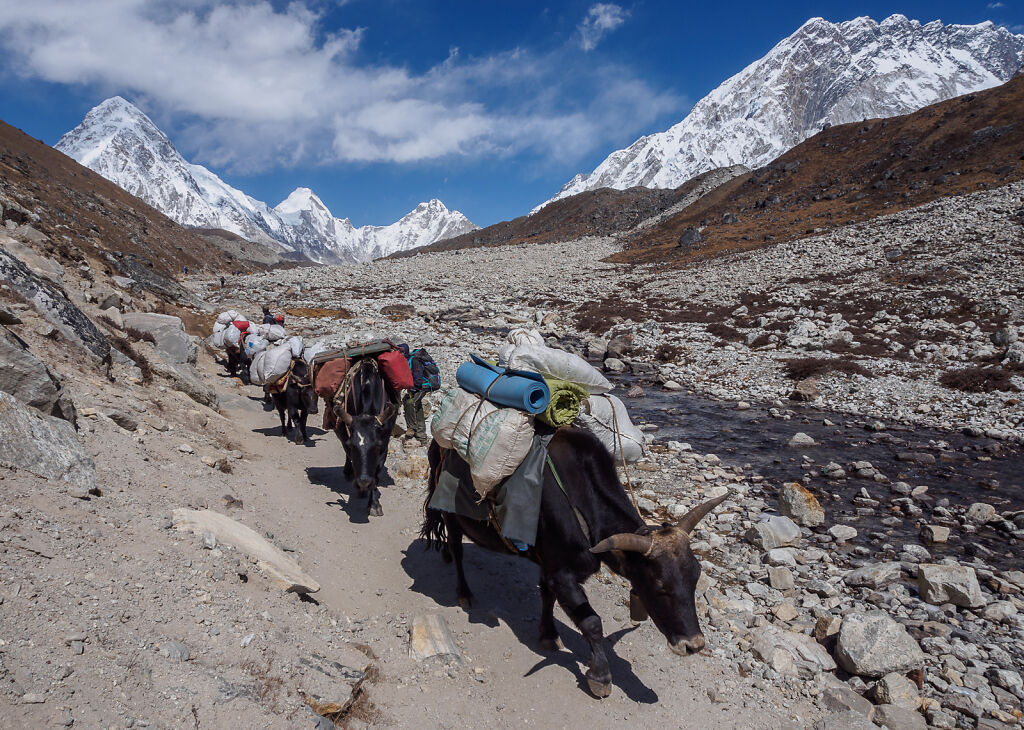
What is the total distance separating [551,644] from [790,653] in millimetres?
1866

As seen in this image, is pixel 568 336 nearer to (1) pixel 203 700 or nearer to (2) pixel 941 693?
(2) pixel 941 693

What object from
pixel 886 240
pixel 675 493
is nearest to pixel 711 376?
pixel 675 493

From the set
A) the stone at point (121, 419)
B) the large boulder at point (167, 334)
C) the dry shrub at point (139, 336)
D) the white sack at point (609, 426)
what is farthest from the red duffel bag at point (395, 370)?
the dry shrub at point (139, 336)

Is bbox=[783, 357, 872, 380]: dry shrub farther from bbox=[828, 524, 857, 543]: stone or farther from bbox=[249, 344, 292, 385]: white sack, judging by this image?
bbox=[249, 344, 292, 385]: white sack

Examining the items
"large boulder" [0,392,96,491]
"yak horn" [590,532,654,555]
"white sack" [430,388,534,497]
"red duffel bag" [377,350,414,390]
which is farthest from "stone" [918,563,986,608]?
"large boulder" [0,392,96,491]

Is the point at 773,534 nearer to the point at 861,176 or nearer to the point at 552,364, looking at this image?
the point at 552,364

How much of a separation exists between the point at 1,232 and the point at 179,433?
44.0 feet

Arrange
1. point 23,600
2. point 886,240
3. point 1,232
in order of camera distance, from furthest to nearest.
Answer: point 886,240 → point 1,232 → point 23,600

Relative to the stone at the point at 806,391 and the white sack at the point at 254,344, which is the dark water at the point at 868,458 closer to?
the stone at the point at 806,391

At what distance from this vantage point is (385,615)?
14.0 ft

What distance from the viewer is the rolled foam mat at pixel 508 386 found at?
4.00m

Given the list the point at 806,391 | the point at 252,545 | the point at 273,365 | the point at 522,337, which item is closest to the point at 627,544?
the point at 522,337

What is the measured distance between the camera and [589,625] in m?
3.71

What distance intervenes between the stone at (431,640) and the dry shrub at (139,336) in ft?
31.2
